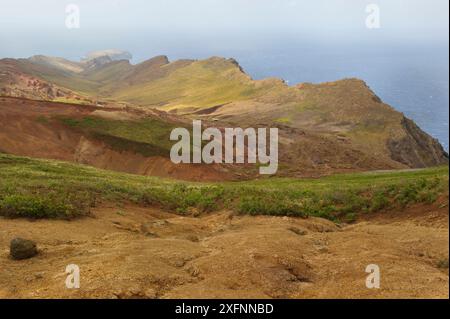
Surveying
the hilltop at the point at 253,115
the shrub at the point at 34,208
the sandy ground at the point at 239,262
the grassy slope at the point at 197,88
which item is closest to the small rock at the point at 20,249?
the sandy ground at the point at 239,262

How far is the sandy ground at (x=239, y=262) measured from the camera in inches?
376

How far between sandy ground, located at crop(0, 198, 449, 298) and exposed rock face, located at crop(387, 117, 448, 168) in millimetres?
58227

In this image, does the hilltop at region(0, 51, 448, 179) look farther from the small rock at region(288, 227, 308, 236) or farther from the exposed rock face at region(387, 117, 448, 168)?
the small rock at region(288, 227, 308, 236)

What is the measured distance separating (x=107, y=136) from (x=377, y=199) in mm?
37680

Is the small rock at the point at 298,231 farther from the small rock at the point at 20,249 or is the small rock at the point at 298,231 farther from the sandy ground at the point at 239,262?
the small rock at the point at 20,249

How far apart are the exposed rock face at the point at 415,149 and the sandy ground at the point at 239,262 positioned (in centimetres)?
5823

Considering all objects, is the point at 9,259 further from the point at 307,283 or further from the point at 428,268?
the point at 428,268

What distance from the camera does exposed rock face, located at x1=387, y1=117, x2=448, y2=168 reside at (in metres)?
71.8

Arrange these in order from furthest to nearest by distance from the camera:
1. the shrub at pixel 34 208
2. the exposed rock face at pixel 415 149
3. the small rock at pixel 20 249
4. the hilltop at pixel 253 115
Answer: the exposed rock face at pixel 415 149 → the hilltop at pixel 253 115 → the shrub at pixel 34 208 → the small rock at pixel 20 249

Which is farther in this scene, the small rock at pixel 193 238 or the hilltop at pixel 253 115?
the hilltop at pixel 253 115

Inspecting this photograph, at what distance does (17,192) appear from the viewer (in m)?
20.5

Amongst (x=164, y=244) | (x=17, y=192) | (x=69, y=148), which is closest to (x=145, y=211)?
(x=17, y=192)

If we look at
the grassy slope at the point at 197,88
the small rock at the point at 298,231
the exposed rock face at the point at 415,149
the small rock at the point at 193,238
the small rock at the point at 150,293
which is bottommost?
the exposed rock face at the point at 415,149
